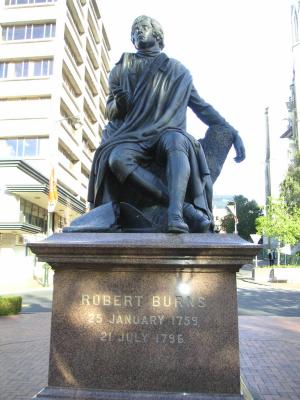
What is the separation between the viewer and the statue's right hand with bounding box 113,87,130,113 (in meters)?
4.87

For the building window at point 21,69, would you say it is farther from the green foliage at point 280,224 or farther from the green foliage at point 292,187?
the green foliage at point 292,187

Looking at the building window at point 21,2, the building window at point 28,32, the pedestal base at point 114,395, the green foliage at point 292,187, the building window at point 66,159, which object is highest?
the building window at point 21,2

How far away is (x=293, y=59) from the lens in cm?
6275

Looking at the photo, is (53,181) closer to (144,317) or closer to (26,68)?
(26,68)

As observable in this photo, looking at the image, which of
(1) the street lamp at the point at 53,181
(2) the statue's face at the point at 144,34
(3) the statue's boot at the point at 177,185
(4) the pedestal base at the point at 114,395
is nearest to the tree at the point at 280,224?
(1) the street lamp at the point at 53,181

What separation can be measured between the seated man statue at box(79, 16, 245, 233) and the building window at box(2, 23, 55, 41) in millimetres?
42218

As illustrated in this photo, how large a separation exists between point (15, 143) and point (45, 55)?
8.80 m

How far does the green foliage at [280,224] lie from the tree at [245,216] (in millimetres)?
35538

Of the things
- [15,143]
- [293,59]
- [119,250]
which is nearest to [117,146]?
[119,250]

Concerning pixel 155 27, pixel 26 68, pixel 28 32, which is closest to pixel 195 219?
pixel 155 27

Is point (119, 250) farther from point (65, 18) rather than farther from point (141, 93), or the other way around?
point (65, 18)

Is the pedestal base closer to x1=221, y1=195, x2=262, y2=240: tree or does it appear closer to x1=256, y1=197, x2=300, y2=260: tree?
x1=256, y1=197, x2=300, y2=260: tree

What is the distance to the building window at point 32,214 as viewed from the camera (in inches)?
1449

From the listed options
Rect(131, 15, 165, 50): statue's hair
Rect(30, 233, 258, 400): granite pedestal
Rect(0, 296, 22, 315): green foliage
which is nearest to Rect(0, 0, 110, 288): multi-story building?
Rect(0, 296, 22, 315): green foliage
